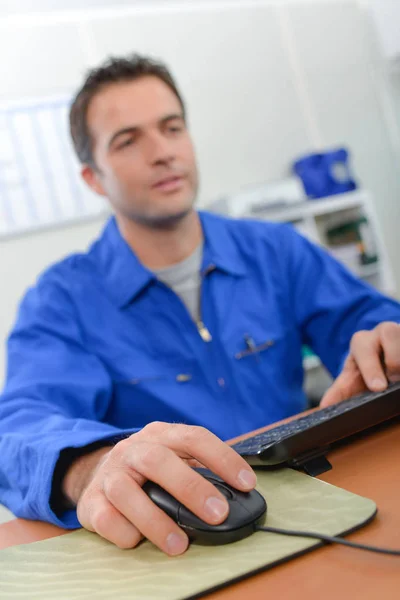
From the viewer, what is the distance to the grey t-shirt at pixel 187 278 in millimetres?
1182

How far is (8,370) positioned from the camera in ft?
3.15

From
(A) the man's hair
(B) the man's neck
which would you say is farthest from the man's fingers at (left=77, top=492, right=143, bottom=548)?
(A) the man's hair

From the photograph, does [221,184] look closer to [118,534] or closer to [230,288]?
[230,288]

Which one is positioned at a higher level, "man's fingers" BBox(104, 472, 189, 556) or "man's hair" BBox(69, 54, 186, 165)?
"man's hair" BBox(69, 54, 186, 165)

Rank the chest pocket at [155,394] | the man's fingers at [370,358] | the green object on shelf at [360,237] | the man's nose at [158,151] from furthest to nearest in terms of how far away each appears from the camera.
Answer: the green object on shelf at [360,237] → the man's nose at [158,151] → the chest pocket at [155,394] → the man's fingers at [370,358]

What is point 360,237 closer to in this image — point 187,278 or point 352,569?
point 187,278

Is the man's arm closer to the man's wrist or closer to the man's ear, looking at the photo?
the man's wrist

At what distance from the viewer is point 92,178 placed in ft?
4.89

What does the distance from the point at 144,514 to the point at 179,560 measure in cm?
5

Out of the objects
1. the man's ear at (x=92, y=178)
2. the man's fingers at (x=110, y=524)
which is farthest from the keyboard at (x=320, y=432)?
the man's ear at (x=92, y=178)

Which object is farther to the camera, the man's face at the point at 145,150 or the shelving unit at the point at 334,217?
the shelving unit at the point at 334,217

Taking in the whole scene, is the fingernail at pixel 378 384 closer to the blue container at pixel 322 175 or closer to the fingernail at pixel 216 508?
the fingernail at pixel 216 508

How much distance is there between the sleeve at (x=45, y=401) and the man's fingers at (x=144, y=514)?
0.34 ft

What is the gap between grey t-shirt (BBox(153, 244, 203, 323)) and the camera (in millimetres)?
1182
